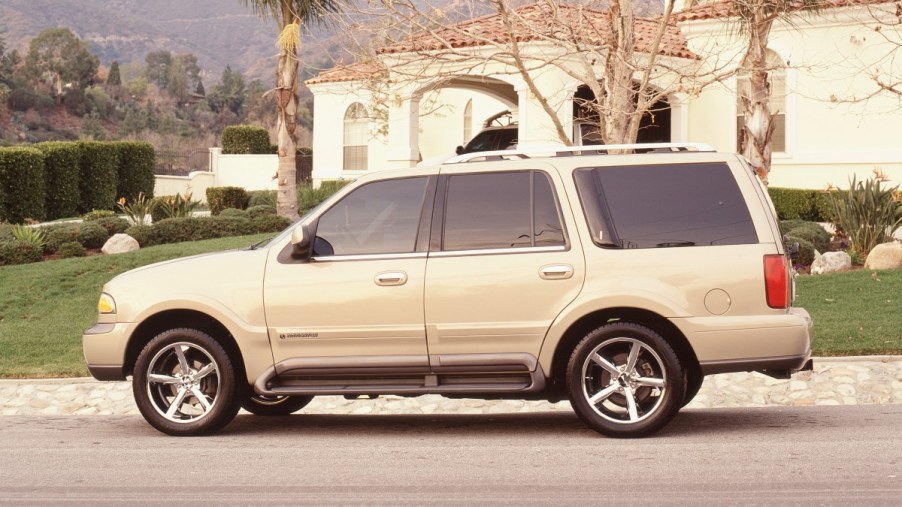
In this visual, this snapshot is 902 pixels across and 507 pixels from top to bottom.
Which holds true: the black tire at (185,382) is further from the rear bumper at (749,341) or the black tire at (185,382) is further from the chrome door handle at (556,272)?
the rear bumper at (749,341)

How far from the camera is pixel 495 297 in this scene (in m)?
7.69

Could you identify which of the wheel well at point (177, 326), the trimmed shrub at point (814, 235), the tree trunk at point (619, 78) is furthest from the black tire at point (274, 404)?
the trimmed shrub at point (814, 235)

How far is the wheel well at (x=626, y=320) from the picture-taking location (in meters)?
7.67

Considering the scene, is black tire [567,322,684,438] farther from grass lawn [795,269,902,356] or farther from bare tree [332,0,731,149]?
bare tree [332,0,731,149]

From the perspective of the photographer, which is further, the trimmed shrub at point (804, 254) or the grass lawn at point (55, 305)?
the trimmed shrub at point (804, 254)

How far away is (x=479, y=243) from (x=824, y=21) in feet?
65.7

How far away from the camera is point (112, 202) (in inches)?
1465

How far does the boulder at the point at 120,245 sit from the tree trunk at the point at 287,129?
14.0ft

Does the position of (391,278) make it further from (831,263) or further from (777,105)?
(777,105)

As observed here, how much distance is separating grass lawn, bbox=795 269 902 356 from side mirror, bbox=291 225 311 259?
6500mm

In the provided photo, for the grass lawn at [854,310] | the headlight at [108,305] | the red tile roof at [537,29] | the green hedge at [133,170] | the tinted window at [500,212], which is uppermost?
the red tile roof at [537,29]

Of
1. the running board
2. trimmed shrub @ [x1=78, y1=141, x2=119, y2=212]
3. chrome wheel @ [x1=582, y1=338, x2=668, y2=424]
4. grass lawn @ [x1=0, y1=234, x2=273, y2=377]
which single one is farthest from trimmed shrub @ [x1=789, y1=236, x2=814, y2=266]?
trimmed shrub @ [x1=78, y1=141, x2=119, y2=212]

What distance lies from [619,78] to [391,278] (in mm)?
7028

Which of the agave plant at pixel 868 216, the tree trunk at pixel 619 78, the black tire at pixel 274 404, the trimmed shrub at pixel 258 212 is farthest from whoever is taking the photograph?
the trimmed shrub at pixel 258 212
